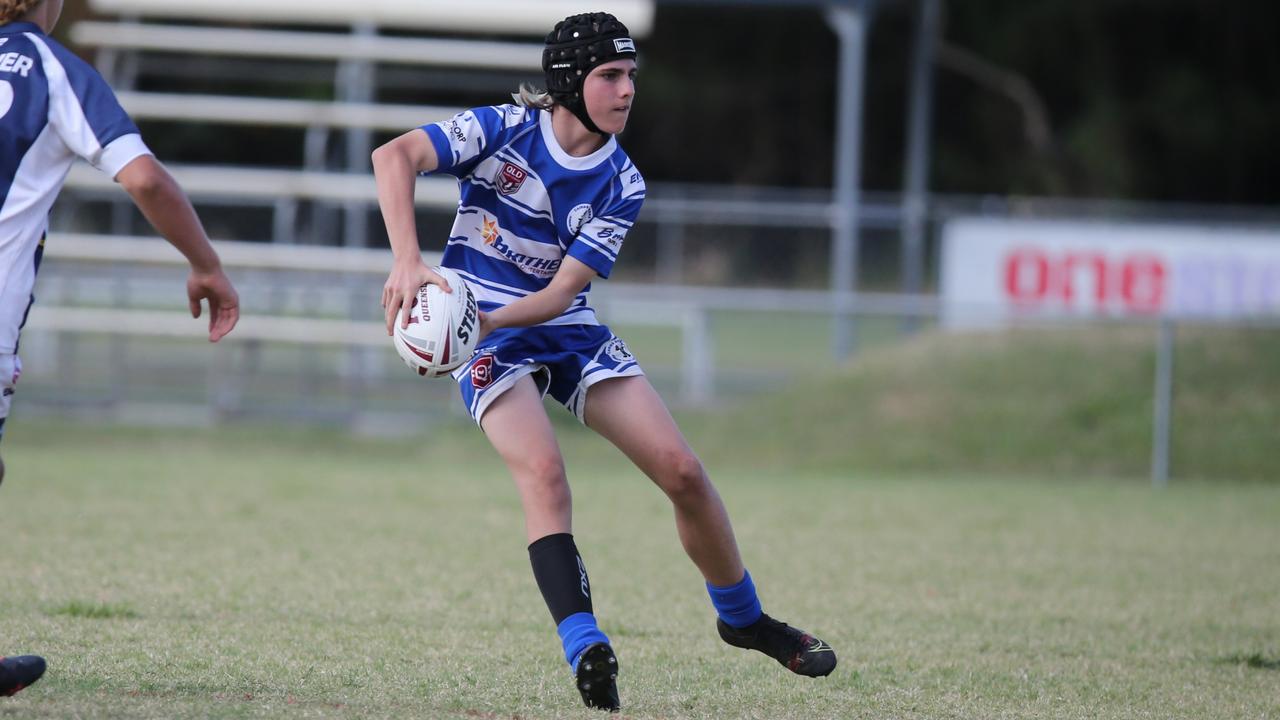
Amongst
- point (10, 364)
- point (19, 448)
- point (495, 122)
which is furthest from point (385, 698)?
point (19, 448)

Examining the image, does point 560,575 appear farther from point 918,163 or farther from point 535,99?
point 918,163

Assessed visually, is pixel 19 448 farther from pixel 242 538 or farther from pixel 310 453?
pixel 242 538

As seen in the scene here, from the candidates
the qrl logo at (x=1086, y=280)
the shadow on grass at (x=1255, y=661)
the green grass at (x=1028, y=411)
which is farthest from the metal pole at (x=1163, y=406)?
the shadow on grass at (x=1255, y=661)

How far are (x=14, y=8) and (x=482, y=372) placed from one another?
5.10 feet

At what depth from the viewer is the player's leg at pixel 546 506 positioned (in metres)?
4.33

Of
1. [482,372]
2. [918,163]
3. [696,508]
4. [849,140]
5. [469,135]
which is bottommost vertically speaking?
[696,508]

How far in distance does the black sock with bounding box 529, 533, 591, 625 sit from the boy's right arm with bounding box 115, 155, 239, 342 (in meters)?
1.06

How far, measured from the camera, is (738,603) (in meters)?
4.81

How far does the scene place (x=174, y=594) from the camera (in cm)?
609

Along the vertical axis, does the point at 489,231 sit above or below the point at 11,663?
above

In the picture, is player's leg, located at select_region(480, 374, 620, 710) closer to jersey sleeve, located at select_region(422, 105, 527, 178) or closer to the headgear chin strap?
jersey sleeve, located at select_region(422, 105, 527, 178)

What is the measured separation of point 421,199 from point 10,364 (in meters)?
12.2

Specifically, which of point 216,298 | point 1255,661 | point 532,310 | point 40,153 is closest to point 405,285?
point 532,310

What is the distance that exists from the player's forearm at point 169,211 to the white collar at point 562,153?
1095 mm
